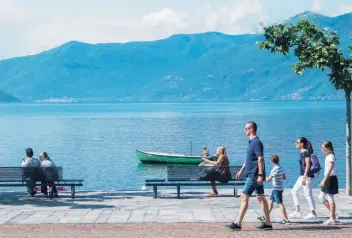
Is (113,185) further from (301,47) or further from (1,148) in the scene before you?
(1,148)

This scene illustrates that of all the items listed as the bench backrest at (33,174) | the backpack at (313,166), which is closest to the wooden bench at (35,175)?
the bench backrest at (33,174)

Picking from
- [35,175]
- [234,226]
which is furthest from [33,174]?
[234,226]

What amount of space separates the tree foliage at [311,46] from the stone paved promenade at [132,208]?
3561mm

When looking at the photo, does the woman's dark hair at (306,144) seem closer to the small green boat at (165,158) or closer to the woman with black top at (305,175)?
the woman with black top at (305,175)

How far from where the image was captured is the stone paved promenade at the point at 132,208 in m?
14.3

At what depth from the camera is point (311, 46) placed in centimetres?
1766

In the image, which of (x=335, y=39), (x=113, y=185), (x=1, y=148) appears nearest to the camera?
(x=335, y=39)

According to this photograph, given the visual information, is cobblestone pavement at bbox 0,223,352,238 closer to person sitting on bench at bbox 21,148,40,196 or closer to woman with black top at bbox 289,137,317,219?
woman with black top at bbox 289,137,317,219

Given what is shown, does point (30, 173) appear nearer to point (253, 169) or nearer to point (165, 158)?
point (253, 169)

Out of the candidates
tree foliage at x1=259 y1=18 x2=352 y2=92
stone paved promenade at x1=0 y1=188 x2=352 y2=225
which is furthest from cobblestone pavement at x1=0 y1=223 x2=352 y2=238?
A: tree foliage at x1=259 y1=18 x2=352 y2=92

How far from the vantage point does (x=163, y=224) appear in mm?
13594

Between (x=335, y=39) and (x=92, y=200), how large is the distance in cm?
796

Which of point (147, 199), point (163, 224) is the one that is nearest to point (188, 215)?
point (163, 224)

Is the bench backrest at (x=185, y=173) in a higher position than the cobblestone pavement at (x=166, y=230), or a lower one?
higher
